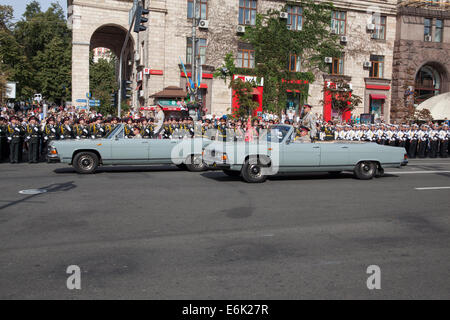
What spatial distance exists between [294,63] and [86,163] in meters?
27.3

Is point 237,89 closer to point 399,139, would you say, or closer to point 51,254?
point 399,139

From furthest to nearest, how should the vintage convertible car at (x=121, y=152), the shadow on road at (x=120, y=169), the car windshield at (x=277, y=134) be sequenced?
1. the shadow on road at (x=120, y=169)
2. the vintage convertible car at (x=121, y=152)
3. the car windshield at (x=277, y=134)

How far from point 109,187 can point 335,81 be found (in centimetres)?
2898

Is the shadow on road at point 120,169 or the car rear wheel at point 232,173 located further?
the shadow on road at point 120,169

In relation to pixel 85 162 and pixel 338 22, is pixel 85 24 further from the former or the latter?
pixel 85 162

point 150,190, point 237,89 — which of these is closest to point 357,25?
point 237,89

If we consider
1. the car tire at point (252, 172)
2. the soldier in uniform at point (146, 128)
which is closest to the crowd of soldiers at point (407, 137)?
the soldier in uniform at point (146, 128)

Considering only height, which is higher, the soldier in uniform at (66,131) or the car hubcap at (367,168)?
the soldier in uniform at (66,131)

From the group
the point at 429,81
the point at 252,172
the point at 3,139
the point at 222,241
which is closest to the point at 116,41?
the point at 429,81

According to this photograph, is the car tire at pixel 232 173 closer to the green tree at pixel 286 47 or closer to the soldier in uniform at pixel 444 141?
the soldier in uniform at pixel 444 141

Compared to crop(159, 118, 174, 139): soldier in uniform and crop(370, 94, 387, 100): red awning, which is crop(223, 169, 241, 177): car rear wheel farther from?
crop(370, 94, 387, 100): red awning

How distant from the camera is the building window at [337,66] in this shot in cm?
3869

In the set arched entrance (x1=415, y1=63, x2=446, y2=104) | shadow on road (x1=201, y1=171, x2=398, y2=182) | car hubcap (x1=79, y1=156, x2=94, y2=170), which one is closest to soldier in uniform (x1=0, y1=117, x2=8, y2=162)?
car hubcap (x1=79, y1=156, x2=94, y2=170)

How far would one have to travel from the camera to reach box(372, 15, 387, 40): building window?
129 ft
